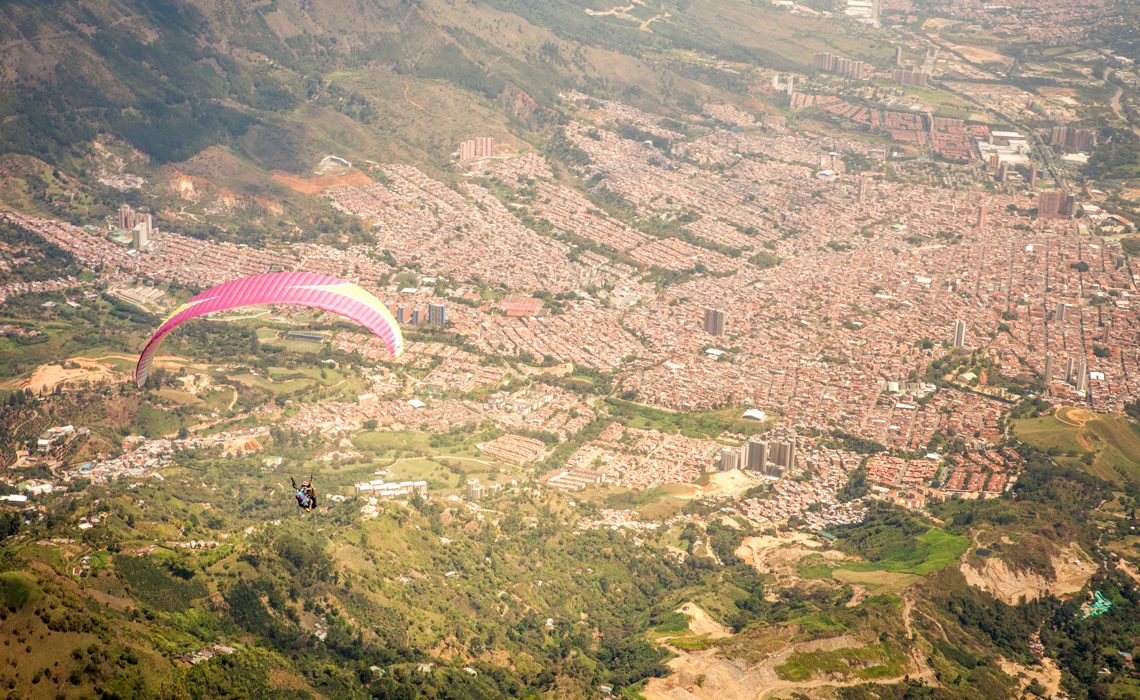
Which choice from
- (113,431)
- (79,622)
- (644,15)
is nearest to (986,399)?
(113,431)

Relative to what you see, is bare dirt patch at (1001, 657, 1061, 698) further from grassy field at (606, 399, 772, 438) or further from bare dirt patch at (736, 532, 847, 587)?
grassy field at (606, 399, 772, 438)

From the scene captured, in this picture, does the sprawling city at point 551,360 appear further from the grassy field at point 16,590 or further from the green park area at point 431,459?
the green park area at point 431,459

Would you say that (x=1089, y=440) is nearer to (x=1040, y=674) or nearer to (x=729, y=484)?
(x=729, y=484)

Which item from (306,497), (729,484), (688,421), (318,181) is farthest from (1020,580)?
(318,181)

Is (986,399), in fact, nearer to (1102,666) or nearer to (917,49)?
(1102,666)

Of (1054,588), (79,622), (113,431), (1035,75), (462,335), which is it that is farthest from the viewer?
(1035,75)

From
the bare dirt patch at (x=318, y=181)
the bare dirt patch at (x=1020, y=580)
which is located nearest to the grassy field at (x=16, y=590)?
the bare dirt patch at (x=1020, y=580)

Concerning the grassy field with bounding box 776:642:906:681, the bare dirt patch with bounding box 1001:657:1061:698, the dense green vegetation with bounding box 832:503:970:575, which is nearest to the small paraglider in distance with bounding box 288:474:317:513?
the grassy field with bounding box 776:642:906:681
